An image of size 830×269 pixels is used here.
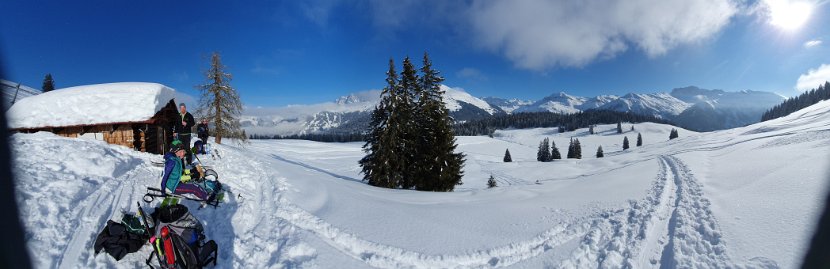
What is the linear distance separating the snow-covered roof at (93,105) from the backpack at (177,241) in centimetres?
1472

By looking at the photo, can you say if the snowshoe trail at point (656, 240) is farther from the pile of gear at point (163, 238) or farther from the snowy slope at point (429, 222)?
the pile of gear at point (163, 238)

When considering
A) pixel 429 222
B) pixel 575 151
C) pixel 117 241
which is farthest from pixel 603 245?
pixel 575 151

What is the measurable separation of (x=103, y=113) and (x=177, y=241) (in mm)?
16919

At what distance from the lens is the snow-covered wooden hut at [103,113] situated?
1617cm

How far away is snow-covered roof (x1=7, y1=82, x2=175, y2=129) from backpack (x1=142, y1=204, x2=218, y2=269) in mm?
14720

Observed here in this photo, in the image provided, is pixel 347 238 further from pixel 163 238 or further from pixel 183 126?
pixel 183 126

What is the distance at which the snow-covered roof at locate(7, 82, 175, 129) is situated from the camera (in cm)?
1612

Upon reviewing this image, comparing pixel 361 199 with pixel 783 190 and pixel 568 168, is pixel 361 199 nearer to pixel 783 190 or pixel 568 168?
pixel 783 190

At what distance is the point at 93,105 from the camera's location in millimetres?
16656

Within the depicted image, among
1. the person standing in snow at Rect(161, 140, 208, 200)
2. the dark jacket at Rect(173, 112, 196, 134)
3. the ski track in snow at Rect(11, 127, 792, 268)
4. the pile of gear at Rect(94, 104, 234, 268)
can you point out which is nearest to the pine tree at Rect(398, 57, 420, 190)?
the dark jacket at Rect(173, 112, 196, 134)

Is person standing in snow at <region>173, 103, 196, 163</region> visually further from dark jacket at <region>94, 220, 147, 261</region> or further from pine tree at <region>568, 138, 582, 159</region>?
pine tree at <region>568, 138, 582, 159</region>

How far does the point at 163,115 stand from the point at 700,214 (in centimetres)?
2492

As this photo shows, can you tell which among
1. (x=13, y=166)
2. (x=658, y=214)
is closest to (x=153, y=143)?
(x=13, y=166)

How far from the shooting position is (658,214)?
10.1 meters
